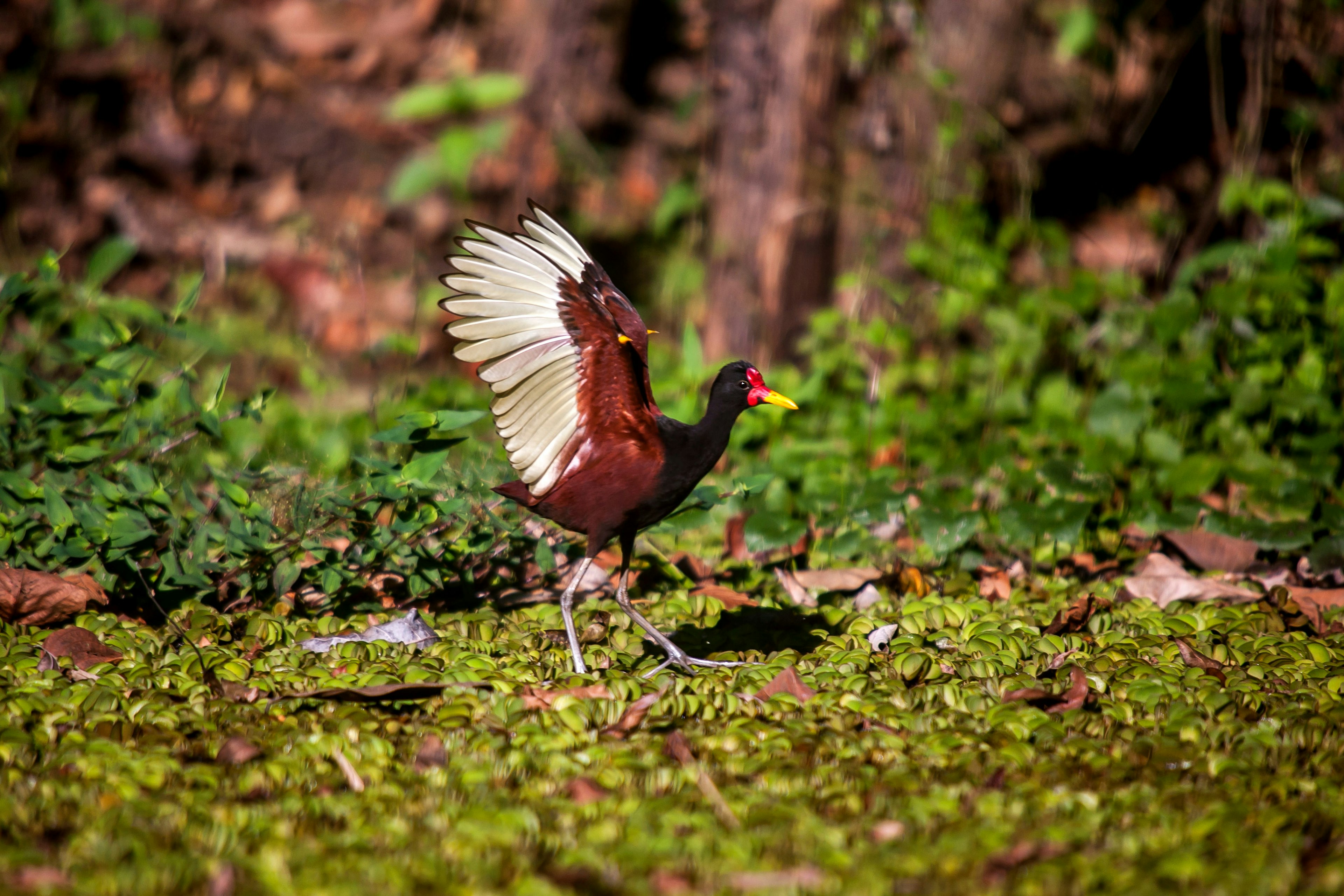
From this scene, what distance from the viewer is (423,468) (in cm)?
378

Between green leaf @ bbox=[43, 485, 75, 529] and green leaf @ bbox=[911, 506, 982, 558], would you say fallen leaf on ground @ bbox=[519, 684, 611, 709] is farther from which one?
green leaf @ bbox=[911, 506, 982, 558]

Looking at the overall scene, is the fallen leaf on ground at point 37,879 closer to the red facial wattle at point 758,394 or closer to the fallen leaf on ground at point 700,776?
the fallen leaf on ground at point 700,776

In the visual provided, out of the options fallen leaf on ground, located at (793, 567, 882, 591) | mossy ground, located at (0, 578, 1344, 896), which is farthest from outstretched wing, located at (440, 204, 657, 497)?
fallen leaf on ground, located at (793, 567, 882, 591)

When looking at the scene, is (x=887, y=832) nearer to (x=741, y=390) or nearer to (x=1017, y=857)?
(x=1017, y=857)

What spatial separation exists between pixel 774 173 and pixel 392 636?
13.2 feet

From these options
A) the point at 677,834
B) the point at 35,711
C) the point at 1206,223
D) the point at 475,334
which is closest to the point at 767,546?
the point at 475,334

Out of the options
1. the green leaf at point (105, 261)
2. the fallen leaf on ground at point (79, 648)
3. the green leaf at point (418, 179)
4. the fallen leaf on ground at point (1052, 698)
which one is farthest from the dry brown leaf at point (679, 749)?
the green leaf at point (418, 179)

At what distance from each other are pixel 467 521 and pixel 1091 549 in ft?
7.96

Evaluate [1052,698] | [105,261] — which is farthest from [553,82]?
[1052,698]

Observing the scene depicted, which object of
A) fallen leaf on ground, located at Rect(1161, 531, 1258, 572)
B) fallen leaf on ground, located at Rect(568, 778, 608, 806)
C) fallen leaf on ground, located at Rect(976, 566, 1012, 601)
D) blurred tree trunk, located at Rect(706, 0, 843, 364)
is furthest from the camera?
blurred tree trunk, located at Rect(706, 0, 843, 364)

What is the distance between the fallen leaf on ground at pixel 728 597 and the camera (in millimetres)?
4301

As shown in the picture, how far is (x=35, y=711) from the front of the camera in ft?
10.2

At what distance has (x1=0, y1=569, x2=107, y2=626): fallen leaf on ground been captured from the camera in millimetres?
3707

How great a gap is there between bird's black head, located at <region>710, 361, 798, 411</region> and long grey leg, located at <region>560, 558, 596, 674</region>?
2.02 feet
